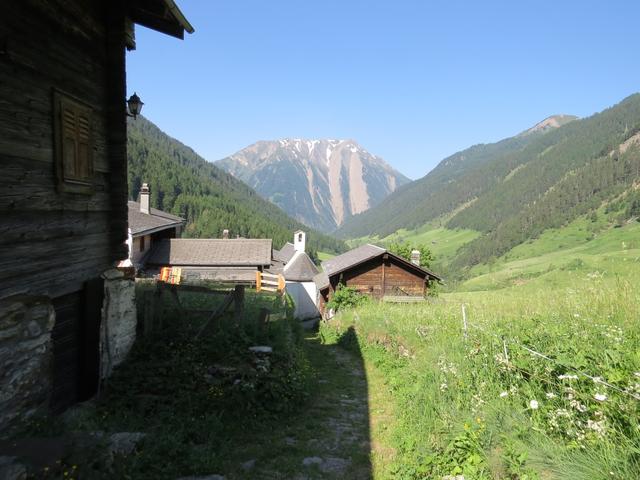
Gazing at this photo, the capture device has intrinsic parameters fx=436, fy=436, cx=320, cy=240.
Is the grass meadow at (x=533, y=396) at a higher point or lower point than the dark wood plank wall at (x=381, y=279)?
higher

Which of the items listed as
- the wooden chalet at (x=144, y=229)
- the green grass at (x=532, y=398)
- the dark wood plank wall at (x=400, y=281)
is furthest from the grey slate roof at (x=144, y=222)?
the green grass at (x=532, y=398)

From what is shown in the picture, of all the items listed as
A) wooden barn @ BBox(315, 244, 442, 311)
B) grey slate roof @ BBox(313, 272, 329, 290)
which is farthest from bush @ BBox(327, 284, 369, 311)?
grey slate roof @ BBox(313, 272, 329, 290)

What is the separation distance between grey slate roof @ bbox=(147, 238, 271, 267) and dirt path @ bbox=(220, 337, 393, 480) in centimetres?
2357

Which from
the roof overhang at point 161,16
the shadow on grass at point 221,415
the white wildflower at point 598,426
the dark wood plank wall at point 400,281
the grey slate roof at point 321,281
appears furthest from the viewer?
the grey slate roof at point 321,281

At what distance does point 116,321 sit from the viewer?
834cm

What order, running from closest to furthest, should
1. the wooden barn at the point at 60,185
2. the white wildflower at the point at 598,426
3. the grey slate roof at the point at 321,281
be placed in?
1. the white wildflower at the point at 598,426
2. the wooden barn at the point at 60,185
3. the grey slate roof at the point at 321,281

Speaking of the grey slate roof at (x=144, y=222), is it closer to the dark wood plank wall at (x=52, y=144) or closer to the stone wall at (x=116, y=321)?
the stone wall at (x=116, y=321)

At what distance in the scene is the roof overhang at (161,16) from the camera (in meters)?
7.95

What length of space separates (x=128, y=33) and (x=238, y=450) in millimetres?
7986

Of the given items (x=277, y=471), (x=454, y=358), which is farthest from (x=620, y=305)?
(x=277, y=471)

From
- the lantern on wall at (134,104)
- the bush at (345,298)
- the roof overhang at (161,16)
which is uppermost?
the roof overhang at (161,16)

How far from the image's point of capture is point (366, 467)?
6.85 meters

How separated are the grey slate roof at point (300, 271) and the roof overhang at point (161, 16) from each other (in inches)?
1030

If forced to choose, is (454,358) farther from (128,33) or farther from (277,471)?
(128,33)
